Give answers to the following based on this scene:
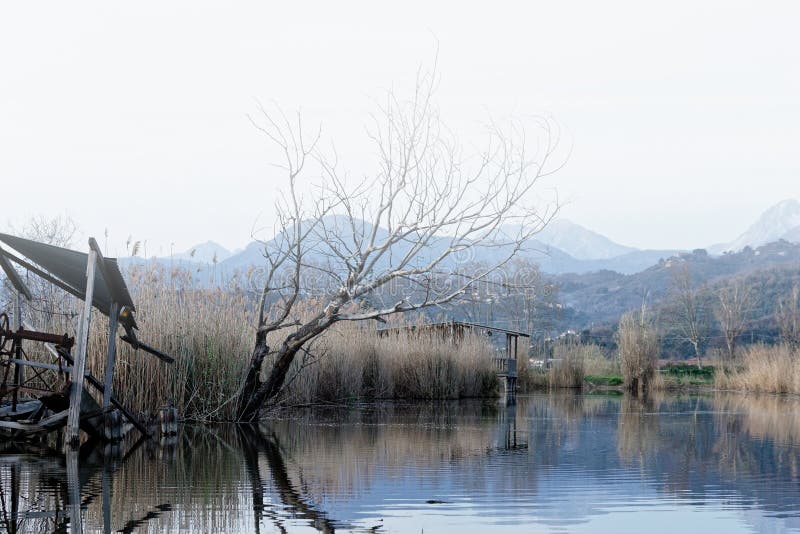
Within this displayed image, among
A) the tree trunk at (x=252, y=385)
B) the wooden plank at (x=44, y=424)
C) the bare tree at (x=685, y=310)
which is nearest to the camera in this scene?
the wooden plank at (x=44, y=424)

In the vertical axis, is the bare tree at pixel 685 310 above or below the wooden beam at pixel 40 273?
above

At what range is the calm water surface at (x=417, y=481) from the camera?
5836mm

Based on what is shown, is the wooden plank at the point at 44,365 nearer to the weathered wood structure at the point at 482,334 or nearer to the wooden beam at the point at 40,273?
the wooden beam at the point at 40,273

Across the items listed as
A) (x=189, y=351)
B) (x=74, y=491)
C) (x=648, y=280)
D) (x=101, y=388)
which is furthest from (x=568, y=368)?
(x=648, y=280)

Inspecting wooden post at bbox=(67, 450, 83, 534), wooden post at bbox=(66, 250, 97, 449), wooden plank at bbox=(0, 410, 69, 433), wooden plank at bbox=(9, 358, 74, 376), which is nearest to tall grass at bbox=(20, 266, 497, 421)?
wooden plank at bbox=(9, 358, 74, 376)

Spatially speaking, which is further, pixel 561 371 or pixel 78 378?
pixel 561 371

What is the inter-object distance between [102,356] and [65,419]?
1885 millimetres

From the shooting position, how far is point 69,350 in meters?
9.85

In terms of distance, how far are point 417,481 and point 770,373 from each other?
72.0 feet

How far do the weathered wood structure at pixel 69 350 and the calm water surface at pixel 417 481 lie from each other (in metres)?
0.47

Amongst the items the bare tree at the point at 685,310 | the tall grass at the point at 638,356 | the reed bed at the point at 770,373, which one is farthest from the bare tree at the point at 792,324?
the bare tree at the point at 685,310

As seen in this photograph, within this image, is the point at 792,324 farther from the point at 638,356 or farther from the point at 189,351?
the point at 189,351

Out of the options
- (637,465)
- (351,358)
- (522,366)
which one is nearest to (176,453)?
(637,465)

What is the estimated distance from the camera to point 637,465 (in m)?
9.09
